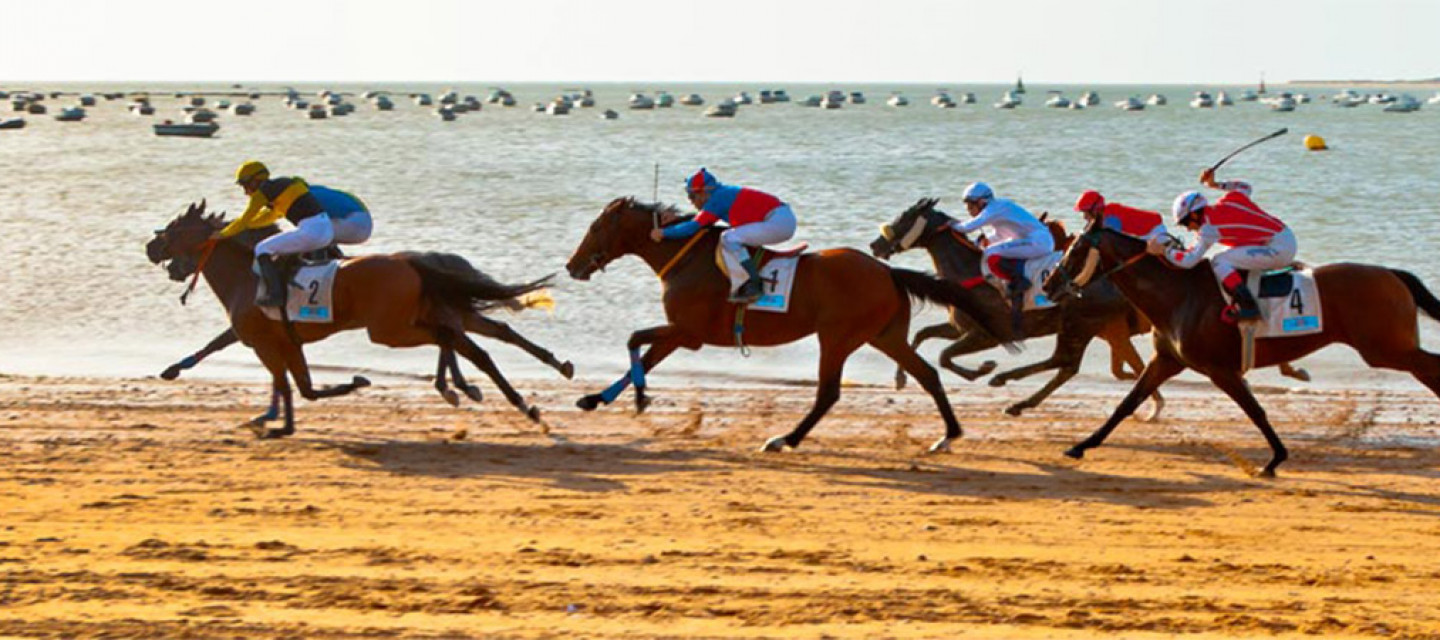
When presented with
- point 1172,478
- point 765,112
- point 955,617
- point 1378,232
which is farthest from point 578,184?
point 765,112

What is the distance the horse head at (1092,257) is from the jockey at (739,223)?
77.5 inches

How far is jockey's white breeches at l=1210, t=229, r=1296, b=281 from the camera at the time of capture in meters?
13.0

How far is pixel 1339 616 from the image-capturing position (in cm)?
882

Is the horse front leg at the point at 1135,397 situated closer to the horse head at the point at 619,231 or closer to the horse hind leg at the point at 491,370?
the horse head at the point at 619,231

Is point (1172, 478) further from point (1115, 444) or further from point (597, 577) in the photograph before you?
point (597, 577)

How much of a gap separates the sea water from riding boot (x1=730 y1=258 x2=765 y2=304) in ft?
4.29

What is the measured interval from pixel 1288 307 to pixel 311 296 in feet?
22.7

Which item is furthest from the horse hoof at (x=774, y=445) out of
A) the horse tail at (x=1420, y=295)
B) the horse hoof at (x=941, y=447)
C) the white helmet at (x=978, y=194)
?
the horse tail at (x=1420, y=295)

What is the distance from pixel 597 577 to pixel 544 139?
298ft

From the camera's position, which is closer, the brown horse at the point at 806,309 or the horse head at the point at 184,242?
the brown horse at the point at 806,309

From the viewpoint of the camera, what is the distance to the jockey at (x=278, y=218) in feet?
47.9

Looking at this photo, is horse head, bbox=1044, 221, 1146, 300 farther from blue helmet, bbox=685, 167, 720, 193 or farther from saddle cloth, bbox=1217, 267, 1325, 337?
blue helmet, bbox=685, 167, 720, 193

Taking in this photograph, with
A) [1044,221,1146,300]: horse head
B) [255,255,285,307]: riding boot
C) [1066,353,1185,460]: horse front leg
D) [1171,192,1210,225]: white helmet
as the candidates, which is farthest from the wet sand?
[1171,192,1210,225]: white helmet

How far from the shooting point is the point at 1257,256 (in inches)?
514
